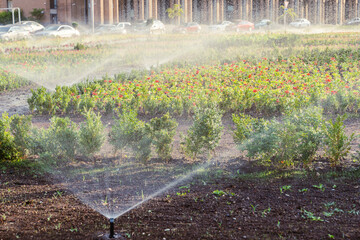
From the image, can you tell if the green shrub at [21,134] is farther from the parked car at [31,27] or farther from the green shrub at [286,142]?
the parked car at [31,27]

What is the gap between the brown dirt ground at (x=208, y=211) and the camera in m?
3.65

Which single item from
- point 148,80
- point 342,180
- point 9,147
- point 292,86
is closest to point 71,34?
point 148,80

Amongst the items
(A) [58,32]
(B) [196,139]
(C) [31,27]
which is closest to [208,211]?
(B) [196,139]

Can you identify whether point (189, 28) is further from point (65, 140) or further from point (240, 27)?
point (65, 140)

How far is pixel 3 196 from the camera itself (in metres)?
4.64

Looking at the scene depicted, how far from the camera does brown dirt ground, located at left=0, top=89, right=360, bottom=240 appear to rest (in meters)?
3.65

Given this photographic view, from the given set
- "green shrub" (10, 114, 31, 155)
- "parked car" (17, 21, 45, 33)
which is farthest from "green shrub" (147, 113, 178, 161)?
"parked car" (17, 21, 45, 33)

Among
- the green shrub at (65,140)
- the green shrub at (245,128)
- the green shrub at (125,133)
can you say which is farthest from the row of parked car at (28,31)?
the green shrub at (245,128)

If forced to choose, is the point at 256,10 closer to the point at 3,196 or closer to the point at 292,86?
the point at 292,86

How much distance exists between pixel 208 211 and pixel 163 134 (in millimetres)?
1539

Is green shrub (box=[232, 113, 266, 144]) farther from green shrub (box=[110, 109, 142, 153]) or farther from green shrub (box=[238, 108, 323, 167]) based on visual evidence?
green shrub (box=[110, 109, 142, 153])

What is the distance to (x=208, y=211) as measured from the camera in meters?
4.11

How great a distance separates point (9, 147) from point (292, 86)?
5.76 metres

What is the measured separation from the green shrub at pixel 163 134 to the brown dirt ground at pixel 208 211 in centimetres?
66
